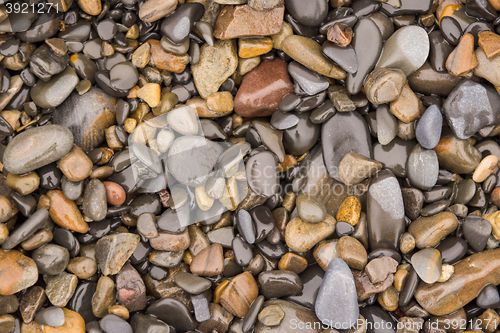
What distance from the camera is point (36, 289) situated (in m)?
2.00

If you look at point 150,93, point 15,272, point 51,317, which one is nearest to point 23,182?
point 15,272

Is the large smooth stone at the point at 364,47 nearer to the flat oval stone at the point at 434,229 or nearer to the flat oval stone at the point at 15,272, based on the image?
the flat oval stone at the point at 434,229

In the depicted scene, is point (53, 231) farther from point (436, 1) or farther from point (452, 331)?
point (436, 1)

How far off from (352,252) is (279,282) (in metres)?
0.46

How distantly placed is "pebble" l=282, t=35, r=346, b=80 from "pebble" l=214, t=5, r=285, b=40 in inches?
5.0

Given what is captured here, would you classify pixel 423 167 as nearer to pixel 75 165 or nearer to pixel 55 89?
pixel 75 165

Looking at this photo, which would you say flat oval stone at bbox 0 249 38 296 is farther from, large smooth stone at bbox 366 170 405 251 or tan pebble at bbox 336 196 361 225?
large smooth stone at bbox 366 170 405 251

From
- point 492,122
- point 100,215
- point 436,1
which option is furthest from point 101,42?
point 492,122

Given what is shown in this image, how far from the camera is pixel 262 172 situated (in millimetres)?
2111

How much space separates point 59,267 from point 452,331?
7.61ft

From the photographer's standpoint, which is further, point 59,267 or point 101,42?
point 101,42

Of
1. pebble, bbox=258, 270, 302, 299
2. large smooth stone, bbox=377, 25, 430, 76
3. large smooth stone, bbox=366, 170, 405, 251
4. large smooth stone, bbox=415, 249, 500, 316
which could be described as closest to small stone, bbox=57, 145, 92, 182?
pebble, bbox=258, 270, 302, 299

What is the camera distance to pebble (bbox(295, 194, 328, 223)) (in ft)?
6.77

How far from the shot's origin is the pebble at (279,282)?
2016mm
